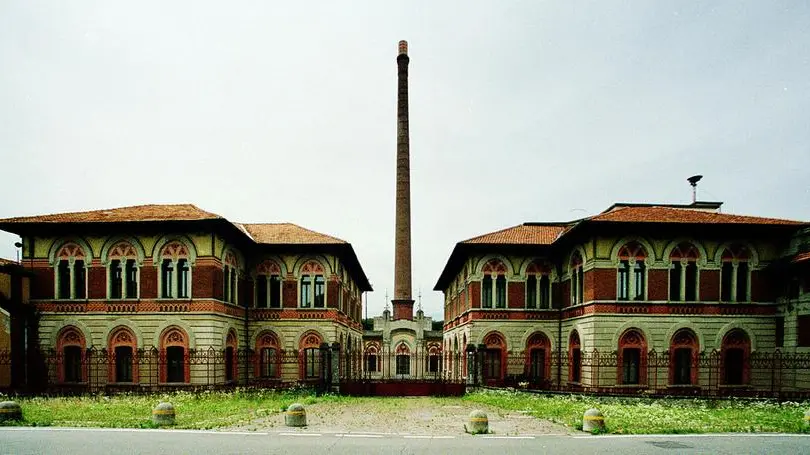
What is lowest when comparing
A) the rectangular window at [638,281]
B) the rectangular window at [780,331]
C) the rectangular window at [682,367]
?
the rectangular window at [682,367]

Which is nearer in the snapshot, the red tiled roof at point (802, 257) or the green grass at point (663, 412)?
the green grass at point (663, 412)

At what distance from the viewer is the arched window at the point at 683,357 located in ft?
80.8

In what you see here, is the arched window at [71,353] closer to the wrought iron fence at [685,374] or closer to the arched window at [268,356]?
the arched window at [268,356]

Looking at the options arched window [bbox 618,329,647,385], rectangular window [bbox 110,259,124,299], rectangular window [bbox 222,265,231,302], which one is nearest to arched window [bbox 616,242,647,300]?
arched window [bbox 618,329,647,385]

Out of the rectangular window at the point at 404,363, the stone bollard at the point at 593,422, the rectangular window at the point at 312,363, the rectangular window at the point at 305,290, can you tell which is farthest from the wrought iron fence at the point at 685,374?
the rectangular window at the point at 404,363

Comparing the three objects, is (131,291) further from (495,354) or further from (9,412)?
(495,354)

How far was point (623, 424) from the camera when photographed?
14922 millimetres

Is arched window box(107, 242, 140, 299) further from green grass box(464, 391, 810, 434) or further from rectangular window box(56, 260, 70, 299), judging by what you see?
green grass box(464, 391, 810, 434)

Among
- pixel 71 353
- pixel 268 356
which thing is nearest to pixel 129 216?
pixel 71 353

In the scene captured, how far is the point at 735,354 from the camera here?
82.0ft

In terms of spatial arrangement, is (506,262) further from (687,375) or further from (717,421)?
(717,421)

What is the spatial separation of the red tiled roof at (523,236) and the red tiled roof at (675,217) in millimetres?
4635

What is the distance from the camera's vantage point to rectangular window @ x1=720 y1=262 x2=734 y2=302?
2505 cm

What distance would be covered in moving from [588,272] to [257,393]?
13967 mm
